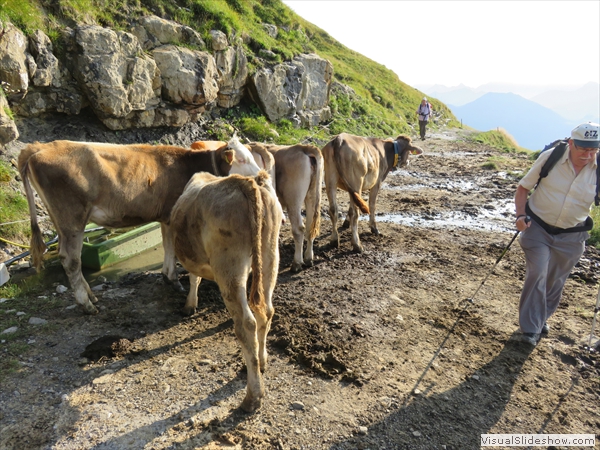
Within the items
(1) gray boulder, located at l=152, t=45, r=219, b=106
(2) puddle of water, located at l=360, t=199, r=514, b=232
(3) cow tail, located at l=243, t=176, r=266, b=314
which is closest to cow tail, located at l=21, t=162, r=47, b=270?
(3) cow tail, located at l=243, t=176, r=266, b=314

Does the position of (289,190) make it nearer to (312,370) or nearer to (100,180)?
(100,180)

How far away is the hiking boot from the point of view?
495 cm

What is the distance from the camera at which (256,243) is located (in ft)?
11.6

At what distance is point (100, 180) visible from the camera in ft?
17.8

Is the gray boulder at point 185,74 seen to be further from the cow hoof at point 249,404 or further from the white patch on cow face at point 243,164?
the cow hoof at point 249,404

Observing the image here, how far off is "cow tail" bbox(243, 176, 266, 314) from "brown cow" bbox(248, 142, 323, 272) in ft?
11.1

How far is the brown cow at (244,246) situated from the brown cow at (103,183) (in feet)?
6.75

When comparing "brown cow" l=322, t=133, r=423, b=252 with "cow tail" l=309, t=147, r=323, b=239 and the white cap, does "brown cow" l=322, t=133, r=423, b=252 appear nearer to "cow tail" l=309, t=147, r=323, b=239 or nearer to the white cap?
"cow tail" l=309, t=147, r=323, b=239

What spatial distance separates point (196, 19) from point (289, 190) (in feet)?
32.1

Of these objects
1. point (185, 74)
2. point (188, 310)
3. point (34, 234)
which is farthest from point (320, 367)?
point (185, 74)

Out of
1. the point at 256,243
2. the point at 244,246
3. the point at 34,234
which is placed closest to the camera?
the point at 256,243

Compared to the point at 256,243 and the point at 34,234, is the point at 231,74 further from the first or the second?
the point at 256,243

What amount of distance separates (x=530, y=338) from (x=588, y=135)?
239 centimetres

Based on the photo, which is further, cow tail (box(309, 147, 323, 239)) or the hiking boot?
cow tail (box(309, 147, 323, 239))
